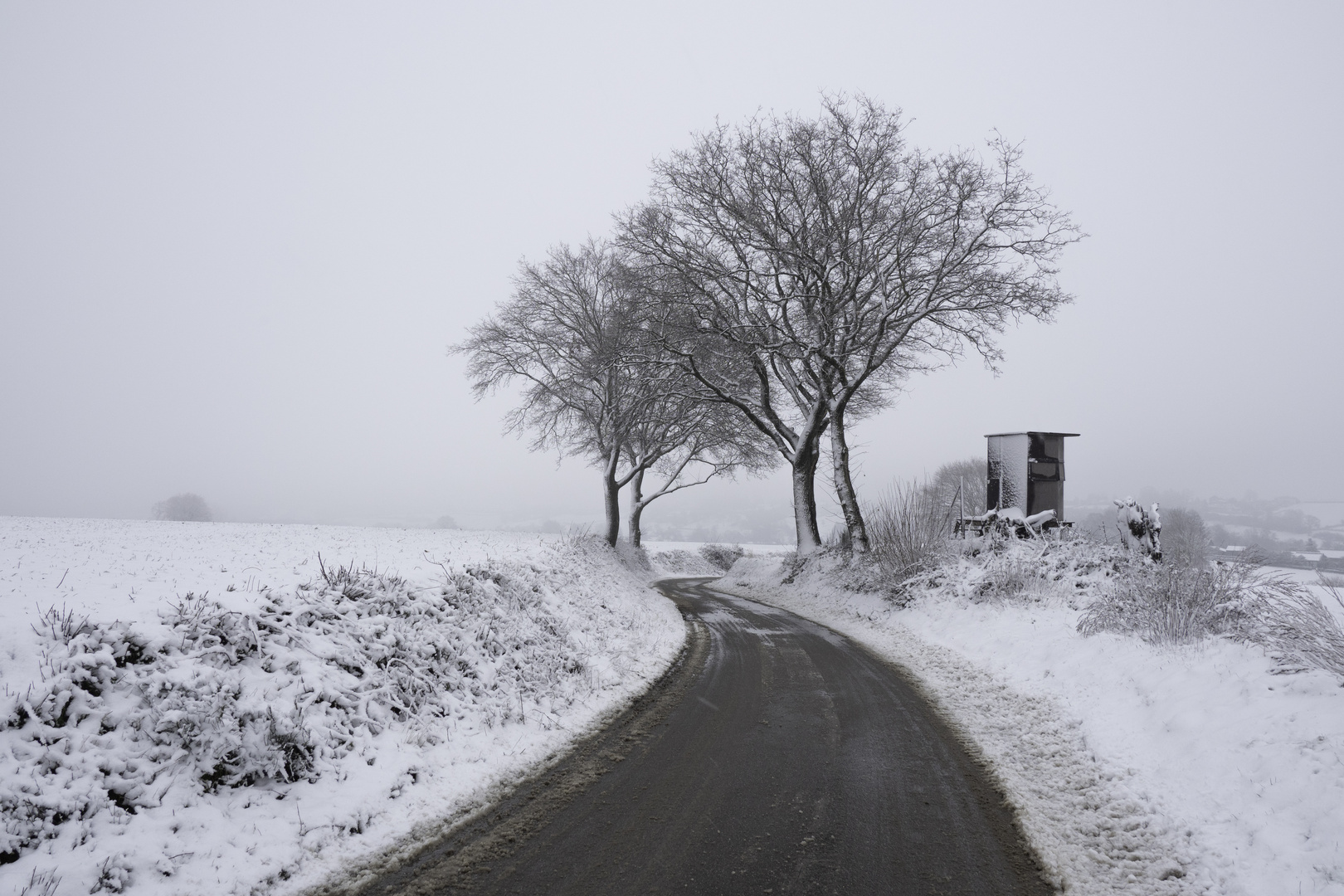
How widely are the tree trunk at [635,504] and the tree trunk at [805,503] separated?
9003 mm

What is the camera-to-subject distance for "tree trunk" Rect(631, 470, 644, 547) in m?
28.3

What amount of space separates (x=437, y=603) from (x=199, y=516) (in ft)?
154

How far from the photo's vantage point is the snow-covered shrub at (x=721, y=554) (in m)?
41.9

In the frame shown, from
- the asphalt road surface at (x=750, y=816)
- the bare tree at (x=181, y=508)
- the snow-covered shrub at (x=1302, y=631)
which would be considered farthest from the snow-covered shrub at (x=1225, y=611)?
the bare tree at (x=181, y=508)

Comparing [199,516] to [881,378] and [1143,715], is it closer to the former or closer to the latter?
[881,378]

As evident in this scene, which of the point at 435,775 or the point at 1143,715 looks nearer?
the point at 435,775

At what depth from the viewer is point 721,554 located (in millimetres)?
42969

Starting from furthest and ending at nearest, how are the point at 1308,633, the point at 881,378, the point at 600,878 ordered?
the point at 881,378 → the point at 1308,633 → the point at 600,878

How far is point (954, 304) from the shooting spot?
15695mm

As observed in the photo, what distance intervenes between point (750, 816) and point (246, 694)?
362 centimetres

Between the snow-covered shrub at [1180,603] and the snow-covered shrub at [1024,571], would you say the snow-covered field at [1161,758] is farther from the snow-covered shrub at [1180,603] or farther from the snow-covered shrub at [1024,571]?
the snow-covered shrub at [1024,571]

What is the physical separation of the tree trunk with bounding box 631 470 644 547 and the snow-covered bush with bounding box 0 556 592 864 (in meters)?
21.3

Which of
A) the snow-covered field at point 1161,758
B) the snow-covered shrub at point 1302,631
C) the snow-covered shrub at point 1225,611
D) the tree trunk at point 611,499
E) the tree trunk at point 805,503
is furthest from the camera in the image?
the tree trunk at point 611,499

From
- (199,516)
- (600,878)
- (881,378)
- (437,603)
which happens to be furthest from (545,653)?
(199,516)
